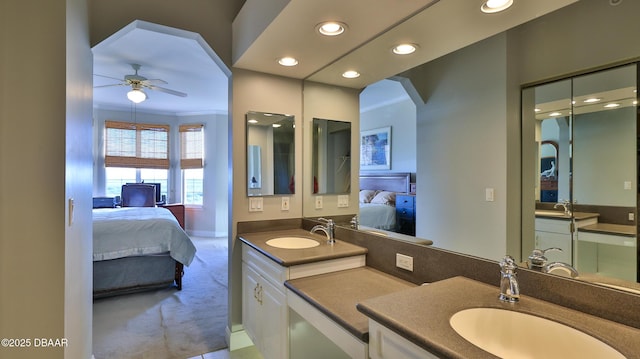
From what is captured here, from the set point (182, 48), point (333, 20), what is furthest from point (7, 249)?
point (182, 48)

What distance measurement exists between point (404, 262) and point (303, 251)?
23.1 inches

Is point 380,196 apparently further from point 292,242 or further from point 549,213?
point 549,213

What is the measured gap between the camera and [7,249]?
106 centimetres

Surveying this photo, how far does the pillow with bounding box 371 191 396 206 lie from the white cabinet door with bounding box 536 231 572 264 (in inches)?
30.5

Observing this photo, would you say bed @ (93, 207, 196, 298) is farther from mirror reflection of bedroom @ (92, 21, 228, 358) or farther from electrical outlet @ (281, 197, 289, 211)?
electrical outlet @ (281, 197, 289, 211)

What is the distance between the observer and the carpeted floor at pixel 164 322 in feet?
7.75

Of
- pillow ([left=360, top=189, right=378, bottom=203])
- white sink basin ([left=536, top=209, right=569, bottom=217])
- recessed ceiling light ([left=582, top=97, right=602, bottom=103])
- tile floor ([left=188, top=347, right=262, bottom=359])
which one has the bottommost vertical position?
tile floor ([left=188, top=347, right=262, bottom=359])

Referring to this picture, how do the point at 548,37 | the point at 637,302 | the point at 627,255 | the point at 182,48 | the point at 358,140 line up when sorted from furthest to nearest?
1. the point at 182,48
2. the point at 358,140
3. the point at 548,37
4. the point at 627,255
5. the point at 637,302

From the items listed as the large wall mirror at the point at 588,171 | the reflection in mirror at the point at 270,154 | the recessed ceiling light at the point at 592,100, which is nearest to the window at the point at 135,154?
the reflection in mirror at the point at 270,154

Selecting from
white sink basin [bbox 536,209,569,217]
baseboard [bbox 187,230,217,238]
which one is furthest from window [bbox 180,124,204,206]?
white sink basin [bbox 536,209,569,217]

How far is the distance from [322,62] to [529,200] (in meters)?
1.58

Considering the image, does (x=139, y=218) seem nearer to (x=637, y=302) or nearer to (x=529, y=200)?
(x=529, y=200)

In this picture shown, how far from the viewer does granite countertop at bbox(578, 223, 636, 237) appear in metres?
1.01

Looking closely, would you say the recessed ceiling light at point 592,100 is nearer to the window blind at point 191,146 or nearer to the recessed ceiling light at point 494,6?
the recessed ceiling light at point 494,6
